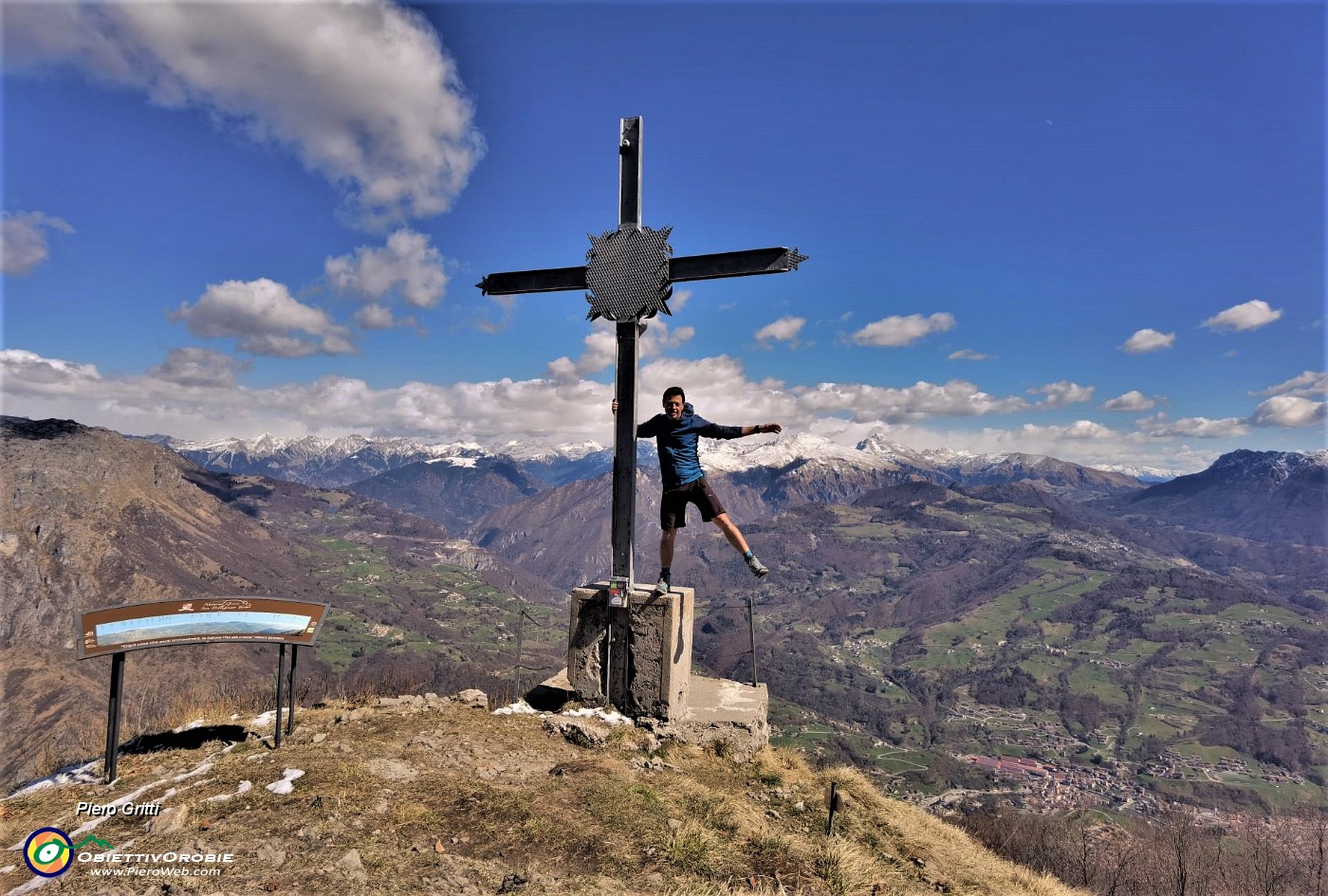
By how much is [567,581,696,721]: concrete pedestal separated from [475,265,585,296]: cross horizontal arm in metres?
5.77

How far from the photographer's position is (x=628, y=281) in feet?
36.0

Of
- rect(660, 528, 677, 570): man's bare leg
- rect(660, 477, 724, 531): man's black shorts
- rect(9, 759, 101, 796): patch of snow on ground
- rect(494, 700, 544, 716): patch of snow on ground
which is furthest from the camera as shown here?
rect(660, 528, 677, 570): man's bare leg

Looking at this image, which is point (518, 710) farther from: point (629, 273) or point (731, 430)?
point (629, 273)

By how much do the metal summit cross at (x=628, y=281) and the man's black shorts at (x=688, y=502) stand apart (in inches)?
25.3

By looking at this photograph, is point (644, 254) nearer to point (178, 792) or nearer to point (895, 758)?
point (178, 792)

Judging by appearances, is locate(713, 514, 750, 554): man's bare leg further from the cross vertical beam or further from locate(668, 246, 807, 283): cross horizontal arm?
locate(668, 246, 807, 283): cross horizontal arm

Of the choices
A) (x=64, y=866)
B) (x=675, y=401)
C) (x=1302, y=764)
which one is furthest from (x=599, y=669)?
(x=1302, y=764)

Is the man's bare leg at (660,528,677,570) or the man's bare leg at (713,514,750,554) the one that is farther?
the man's bare leg at (660,528,677,570)

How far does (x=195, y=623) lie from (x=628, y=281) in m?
8.52

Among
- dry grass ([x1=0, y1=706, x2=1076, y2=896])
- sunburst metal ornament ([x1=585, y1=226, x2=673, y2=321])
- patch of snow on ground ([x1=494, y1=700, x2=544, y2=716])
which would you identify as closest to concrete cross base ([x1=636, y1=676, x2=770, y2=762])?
dry grass ([x1=0, y1=706, x2=1076, y2=896])

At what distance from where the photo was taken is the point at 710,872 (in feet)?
20.1

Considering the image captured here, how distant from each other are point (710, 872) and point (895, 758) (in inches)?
7940

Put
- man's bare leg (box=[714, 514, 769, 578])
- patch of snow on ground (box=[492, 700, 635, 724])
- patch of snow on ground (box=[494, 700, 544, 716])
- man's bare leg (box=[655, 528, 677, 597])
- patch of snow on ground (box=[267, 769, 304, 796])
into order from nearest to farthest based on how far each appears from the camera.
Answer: patch of snow on ground (box=[267, 769, 304, 796])
man's bare leg (box=[714, 514, 769, 578])
patch of snow on ground (box=[492, 700, 635, 724])
patch of snow on ground (box=[494, 700, 544, 716])
man's bare leg (box=[655, 528, 677, 597])

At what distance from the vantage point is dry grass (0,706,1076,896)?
576 centimetres
